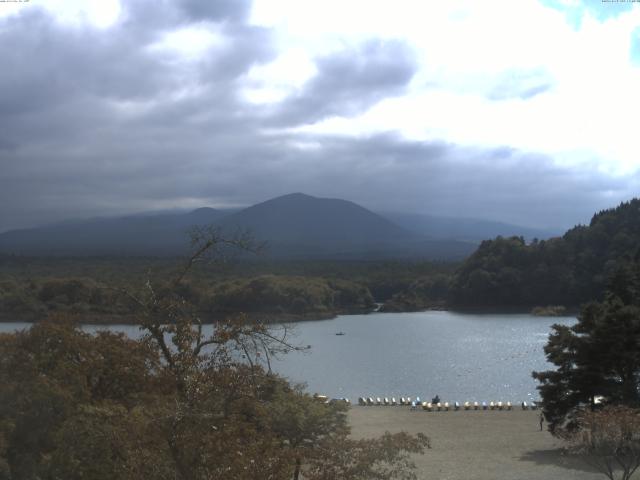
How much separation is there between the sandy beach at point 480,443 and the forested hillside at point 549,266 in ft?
184

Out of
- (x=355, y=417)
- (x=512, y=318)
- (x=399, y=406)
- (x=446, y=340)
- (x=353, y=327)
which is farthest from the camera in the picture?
(x=512, y=318)

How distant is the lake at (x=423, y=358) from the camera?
120 ft

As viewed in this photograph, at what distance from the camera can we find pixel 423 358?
47500mm

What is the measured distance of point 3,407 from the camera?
10359mm

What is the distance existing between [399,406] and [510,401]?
5.07m

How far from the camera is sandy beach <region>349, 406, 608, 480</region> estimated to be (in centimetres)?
1719

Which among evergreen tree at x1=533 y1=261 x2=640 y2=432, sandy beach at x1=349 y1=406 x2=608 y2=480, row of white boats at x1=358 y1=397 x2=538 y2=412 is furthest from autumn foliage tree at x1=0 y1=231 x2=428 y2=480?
row of white boats at x1=358 y1=397 x2=538 y2=412

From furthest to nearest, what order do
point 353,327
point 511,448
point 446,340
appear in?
point 353,327 → point 446,340 → point 511,448

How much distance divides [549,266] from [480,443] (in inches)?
2600

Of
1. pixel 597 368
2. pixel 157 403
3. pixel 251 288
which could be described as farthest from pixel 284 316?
pixel 157 403

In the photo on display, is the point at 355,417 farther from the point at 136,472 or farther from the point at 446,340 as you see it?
the point at 446,340

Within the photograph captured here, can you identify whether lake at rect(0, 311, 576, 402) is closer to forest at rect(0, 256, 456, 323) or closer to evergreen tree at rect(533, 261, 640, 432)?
forest at rect(0, 256, 456, 323)

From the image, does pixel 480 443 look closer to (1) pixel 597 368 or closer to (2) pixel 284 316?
(1) pixel 597 368

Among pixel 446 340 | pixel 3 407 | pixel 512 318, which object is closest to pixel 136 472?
pixel 3 407
